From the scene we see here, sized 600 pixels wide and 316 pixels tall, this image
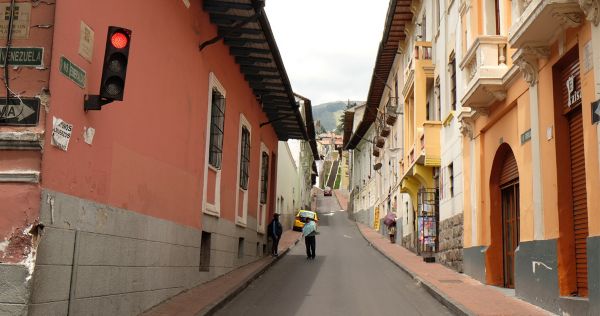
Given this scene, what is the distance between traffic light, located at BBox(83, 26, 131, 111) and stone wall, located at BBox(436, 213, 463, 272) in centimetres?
1135

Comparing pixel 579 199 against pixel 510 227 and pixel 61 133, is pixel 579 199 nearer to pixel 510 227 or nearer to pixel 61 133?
pixel 510 227

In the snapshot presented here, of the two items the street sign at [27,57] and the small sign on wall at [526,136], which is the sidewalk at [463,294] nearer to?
the small sign on wall at [526,136]

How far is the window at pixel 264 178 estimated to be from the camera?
2072 centimetres

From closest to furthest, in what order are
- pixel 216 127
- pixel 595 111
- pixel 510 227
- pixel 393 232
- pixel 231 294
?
pixel 595 111
pixel 231 294
pixel 510 227
pixel 216 127
pixel 393 232

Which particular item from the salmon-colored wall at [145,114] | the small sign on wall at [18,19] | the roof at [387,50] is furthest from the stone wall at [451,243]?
the small sign on wall at [18,19]

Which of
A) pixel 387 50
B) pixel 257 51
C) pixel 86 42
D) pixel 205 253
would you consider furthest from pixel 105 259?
pixel 387 50

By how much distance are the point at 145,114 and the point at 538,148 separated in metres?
6.50

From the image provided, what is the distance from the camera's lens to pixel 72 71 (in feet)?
22.3

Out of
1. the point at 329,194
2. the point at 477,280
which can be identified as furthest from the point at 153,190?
the point at 329,194

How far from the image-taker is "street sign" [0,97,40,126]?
6.28 meters

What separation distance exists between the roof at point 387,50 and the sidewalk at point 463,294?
457 inches

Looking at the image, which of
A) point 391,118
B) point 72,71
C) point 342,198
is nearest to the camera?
point 72,71

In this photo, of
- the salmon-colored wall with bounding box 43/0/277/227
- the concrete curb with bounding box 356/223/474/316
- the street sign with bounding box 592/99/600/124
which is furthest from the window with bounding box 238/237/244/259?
the street sign with bounding box 592/99/600/124

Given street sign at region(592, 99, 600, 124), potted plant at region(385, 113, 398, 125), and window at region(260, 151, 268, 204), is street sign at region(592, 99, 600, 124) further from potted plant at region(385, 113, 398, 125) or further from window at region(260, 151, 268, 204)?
potted plant at region(385, 113, 398, 125)
